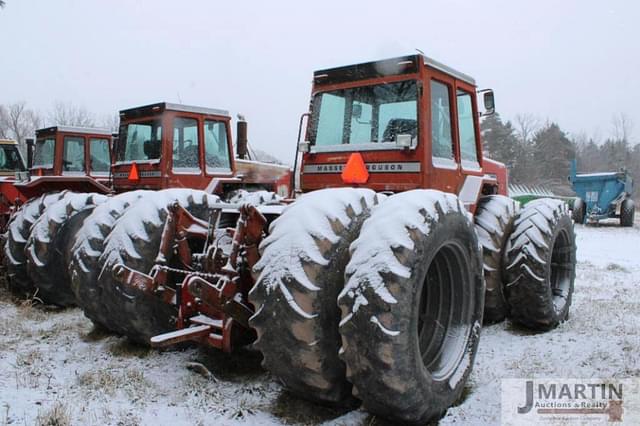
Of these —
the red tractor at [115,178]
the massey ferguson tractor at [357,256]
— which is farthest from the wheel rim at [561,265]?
the red tractor at [115,178]

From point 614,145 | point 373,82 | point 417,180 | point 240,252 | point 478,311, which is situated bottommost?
point 478,311

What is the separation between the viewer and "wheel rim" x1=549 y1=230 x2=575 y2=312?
5871 millimetres

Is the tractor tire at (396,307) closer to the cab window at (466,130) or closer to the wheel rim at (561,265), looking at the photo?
the cab window at (466,130)

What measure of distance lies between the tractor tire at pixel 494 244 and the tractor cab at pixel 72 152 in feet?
24.1

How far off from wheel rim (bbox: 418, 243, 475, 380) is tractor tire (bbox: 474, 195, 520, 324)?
4.61 ft

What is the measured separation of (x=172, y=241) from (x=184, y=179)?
4.01 m

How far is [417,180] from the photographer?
183 inches

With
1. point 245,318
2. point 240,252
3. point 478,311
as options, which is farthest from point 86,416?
point 478,311

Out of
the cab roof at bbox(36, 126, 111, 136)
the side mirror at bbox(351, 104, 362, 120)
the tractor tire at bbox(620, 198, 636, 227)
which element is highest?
the cab roof at bbox(36, 126, 111, 136)

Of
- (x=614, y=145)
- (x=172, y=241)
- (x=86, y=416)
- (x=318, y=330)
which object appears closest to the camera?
(x=318, y=330)

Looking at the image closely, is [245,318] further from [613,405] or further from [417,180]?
[613,405]

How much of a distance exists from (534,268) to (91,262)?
393 centimetres

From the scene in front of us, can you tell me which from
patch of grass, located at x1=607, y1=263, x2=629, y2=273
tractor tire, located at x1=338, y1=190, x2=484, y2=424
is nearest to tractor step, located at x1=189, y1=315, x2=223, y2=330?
tractor tire, located at x1=338, y1=190, x2=484, y2=424

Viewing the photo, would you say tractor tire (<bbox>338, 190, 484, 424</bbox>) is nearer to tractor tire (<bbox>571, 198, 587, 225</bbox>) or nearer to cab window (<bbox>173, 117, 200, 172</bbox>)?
cab window (<bbox>173, 117, 200, 172</bbox>)
